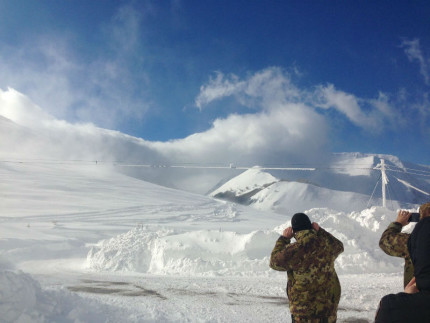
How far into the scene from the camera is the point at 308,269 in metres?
3.32

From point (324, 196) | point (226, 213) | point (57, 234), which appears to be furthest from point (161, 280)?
point (324, 196)

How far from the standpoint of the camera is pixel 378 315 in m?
1.91

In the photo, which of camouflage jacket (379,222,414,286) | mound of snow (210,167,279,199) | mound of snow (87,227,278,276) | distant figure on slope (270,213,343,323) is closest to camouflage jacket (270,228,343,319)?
distant figure on slope (270,213,343,323)

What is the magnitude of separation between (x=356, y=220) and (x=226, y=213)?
73.8 ft

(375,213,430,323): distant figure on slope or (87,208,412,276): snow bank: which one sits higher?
(375,213,430,323): distant figure on slope

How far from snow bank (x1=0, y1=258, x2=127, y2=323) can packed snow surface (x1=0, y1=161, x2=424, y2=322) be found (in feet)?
0.05

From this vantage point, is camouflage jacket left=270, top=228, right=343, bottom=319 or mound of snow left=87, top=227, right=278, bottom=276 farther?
mound of snow left=87, top=227, right=278, bottom=276

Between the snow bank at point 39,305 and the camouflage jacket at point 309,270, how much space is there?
10.4 ft

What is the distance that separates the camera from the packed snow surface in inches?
218

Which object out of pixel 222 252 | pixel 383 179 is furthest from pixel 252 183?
pixel 222 252

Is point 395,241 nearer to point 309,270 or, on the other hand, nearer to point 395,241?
point 395,241

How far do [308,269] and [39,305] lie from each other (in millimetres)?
3800

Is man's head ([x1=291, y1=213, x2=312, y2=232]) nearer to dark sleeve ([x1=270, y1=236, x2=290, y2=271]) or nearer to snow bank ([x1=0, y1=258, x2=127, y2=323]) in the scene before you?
dark sleeve ([x1=270, y1=236, x2=290, y2=271])

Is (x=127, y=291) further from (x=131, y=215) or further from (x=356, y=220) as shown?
(x=131, y=215)
